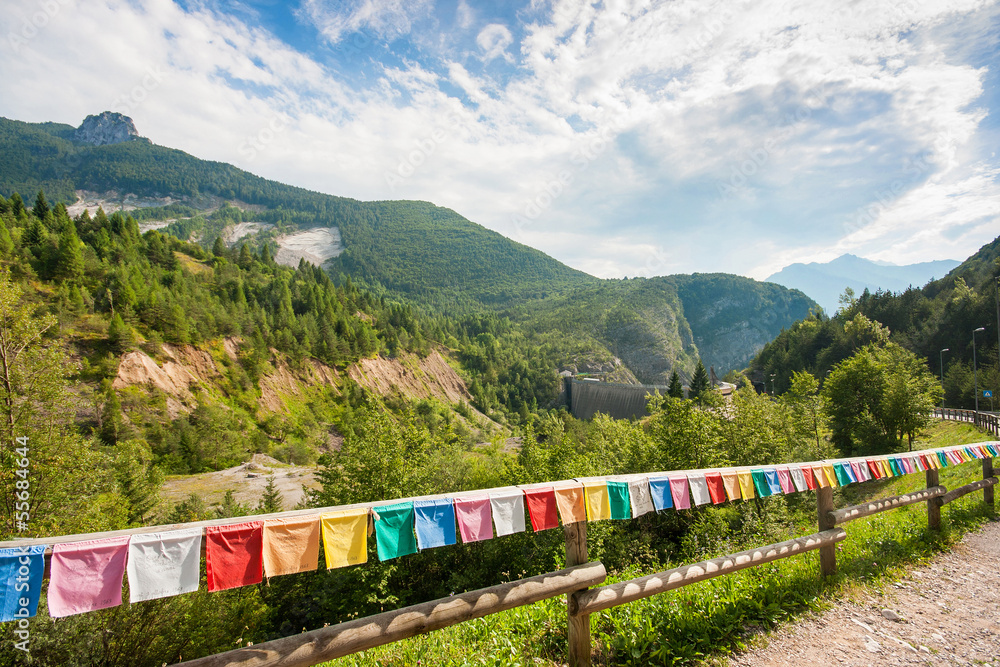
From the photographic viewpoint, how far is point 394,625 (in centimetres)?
369

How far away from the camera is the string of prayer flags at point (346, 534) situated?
379 cm

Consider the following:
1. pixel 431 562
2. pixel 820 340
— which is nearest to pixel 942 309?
pixel 820 340

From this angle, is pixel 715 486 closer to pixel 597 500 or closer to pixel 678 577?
pixel 678 577

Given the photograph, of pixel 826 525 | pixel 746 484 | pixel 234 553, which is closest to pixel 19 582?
pixel 234 553

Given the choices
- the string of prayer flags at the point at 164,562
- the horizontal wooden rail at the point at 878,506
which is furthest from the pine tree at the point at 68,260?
the horizontal wooden rail at the point at 878,506

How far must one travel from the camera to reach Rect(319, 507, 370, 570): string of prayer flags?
3791 millimetres

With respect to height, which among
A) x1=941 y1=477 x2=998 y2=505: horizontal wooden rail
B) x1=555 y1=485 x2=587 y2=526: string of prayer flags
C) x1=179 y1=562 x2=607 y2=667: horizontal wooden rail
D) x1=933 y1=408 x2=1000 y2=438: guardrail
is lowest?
x1=933 y1=408 x2=1000 y2=438: guardrail

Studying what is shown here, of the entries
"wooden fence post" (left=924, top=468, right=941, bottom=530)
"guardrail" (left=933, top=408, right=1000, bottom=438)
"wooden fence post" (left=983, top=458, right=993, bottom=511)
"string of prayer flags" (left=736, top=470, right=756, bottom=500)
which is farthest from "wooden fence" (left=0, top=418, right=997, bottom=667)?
"guardrail" (left=933, top=408, right=1000, bottom=438)

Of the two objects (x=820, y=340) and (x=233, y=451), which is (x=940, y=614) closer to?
(x=233, y=451)

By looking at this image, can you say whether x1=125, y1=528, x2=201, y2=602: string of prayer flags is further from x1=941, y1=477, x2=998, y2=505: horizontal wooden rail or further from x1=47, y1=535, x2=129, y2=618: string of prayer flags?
x1=941, y1=477, x2=998, y2=505: horizontal wooden rail

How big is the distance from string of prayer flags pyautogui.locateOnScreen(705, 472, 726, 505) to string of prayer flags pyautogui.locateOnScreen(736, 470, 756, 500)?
385mm

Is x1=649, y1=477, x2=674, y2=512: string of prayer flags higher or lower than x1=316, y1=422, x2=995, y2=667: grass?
higher

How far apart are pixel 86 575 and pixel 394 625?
90.5 inches

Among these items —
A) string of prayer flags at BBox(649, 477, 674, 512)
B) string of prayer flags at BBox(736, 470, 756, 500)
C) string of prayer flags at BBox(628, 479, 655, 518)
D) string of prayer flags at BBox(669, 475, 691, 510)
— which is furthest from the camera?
string of prayer flags at BBox(736, 470, 756, 500)
